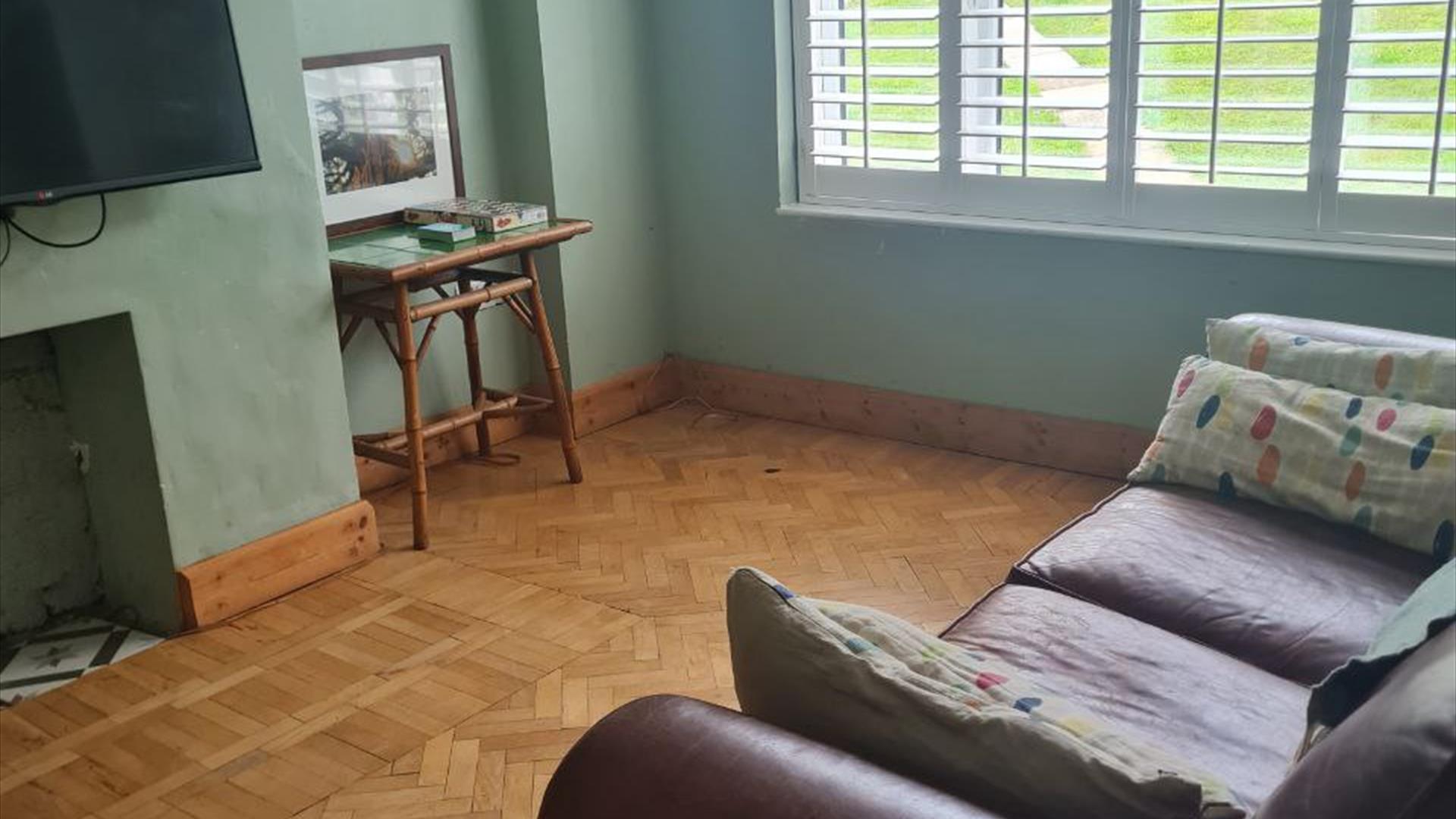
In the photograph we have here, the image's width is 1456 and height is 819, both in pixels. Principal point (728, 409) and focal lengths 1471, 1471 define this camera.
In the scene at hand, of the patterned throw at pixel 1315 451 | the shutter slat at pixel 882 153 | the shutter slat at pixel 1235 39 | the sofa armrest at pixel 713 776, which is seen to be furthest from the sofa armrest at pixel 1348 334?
the sofa armrest at pixel 713 776

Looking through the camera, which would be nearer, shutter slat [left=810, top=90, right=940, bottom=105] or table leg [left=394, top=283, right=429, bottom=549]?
table leg [left=394, top=283, right=429, bottom=549]

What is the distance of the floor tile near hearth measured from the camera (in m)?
3.27

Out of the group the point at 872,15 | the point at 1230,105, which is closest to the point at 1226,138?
the point at 1230,105

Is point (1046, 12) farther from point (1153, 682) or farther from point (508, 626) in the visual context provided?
point (1153, 682)

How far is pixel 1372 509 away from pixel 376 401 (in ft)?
9.05

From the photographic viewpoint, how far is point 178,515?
3391 millimetres

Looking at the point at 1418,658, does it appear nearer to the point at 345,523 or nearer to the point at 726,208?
the point at 345,523

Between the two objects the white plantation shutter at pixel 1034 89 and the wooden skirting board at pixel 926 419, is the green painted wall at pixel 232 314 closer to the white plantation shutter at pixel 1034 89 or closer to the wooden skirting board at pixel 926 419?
the wooden skirting board at pixel 926 419

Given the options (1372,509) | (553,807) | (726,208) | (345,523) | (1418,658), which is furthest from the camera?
(726,208)

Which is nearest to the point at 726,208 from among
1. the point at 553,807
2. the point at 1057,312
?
the point at 1057,312

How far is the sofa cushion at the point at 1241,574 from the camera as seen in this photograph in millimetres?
2332

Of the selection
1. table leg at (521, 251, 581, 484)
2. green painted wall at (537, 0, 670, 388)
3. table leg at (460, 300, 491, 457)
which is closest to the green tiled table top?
table leg at (521, 251, 581, 484)

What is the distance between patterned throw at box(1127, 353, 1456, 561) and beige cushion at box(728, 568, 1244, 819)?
1155 mm

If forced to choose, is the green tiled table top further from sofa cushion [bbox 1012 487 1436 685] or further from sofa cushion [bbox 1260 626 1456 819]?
sofa cushion [bbox 1260 626 1456 819]
